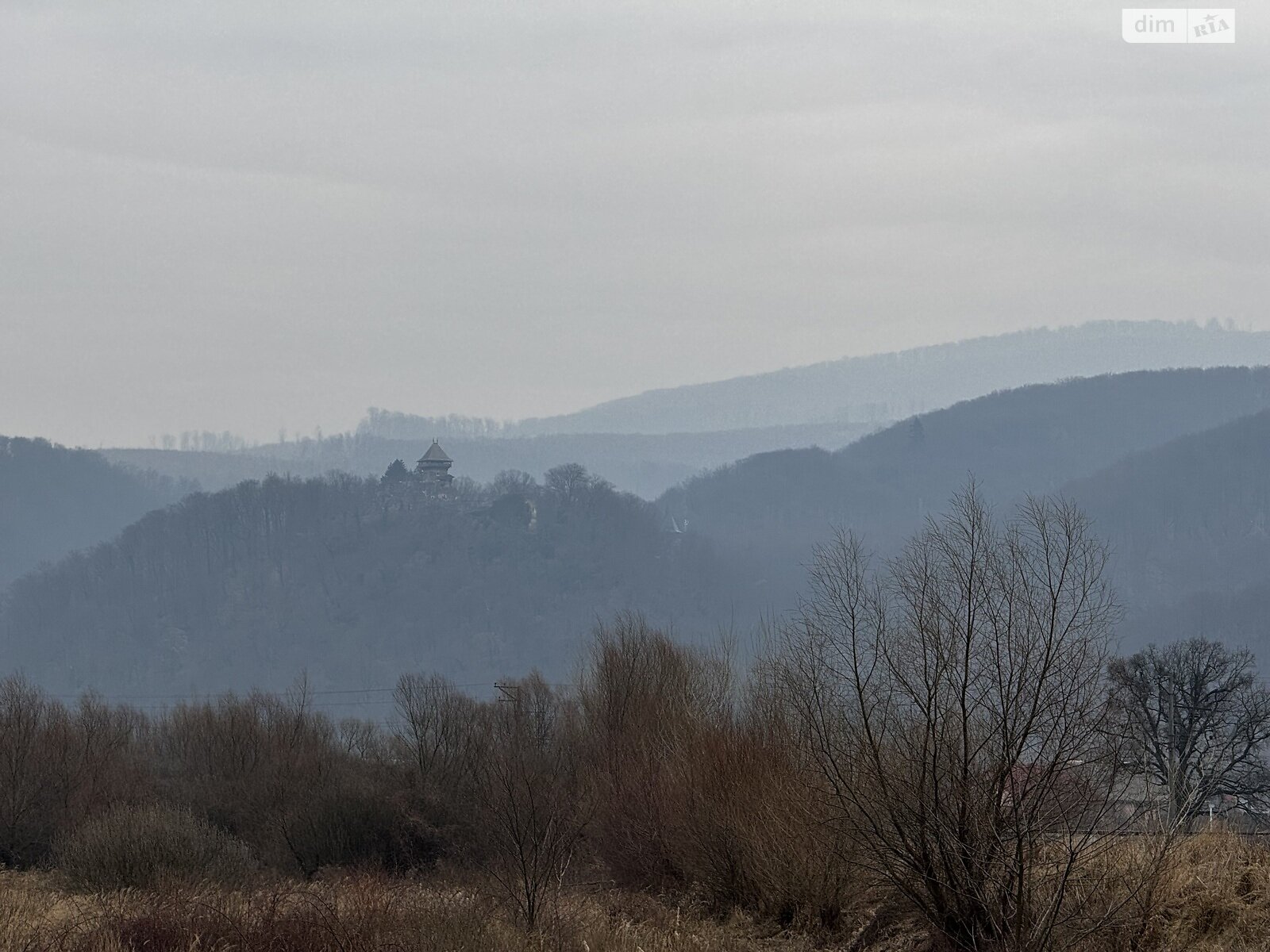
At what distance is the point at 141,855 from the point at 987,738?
54.6ft

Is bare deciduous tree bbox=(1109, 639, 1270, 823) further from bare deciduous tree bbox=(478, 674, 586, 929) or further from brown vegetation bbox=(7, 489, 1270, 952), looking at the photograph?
bare deciduous tree bbox=(478, 674, 586, 929)

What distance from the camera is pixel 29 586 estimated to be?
18575 cm

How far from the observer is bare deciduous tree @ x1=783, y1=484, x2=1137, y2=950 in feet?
44.2

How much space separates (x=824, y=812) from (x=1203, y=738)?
32.8m

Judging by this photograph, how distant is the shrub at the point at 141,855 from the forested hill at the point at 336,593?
458ft

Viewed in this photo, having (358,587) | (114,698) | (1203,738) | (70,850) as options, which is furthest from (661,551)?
(70,850)

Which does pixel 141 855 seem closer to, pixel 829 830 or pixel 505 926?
pixel 505 926

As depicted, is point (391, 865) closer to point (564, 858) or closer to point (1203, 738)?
point (564, 858)

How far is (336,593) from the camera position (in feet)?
611

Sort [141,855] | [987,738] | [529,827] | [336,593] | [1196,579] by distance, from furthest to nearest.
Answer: [336,593] < [1196,579] < [141,855] < [529,827] < [987,738]

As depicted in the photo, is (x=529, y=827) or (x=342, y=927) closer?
(x=342, y=927)

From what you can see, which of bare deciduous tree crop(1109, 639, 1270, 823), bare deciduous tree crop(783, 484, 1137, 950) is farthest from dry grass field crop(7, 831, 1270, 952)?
bare deciduous tree crop(1109, 639, 1270, 823)

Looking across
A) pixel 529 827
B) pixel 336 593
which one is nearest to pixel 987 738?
pixel 529 827

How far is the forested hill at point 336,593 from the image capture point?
173000mm
